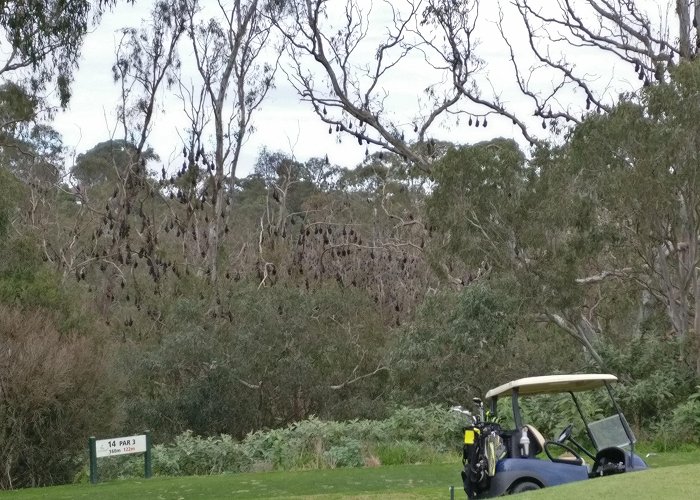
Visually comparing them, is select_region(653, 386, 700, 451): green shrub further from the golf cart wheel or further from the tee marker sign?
the golf cart wheel

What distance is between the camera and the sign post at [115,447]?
1957 centimetres

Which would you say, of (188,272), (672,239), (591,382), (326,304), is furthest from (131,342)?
(591,382)

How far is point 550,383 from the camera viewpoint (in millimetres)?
11812

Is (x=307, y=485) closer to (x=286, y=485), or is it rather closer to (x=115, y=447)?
(x=286, y=485)

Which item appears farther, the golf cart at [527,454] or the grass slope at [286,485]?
the grass slope at [286,485]

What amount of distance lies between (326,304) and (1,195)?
12.7 m

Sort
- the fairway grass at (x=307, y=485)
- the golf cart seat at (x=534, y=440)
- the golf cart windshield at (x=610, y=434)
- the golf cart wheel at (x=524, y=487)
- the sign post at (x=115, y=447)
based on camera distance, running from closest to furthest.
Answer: the golf cart wheel at (x=524, y=487) → the golf cart seat at (x=534, y=440) → the golf cart windshield at (x=610, y=434) → the fairway grass at (x=307, y=485) → the sign post at (x=115, y=447)

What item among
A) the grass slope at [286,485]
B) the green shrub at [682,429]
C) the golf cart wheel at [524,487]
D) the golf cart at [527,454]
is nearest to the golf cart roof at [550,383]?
the golf cart at [527,454]

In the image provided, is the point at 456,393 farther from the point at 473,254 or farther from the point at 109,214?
the point at 109,214

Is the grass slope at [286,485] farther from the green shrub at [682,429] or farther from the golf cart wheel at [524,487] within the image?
the green shrub at [682,429]

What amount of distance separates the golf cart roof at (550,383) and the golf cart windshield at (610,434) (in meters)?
0.46

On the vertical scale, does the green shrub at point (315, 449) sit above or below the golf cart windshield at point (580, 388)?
below

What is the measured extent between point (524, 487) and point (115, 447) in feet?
35.2

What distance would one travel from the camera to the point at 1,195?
75.7 ft
